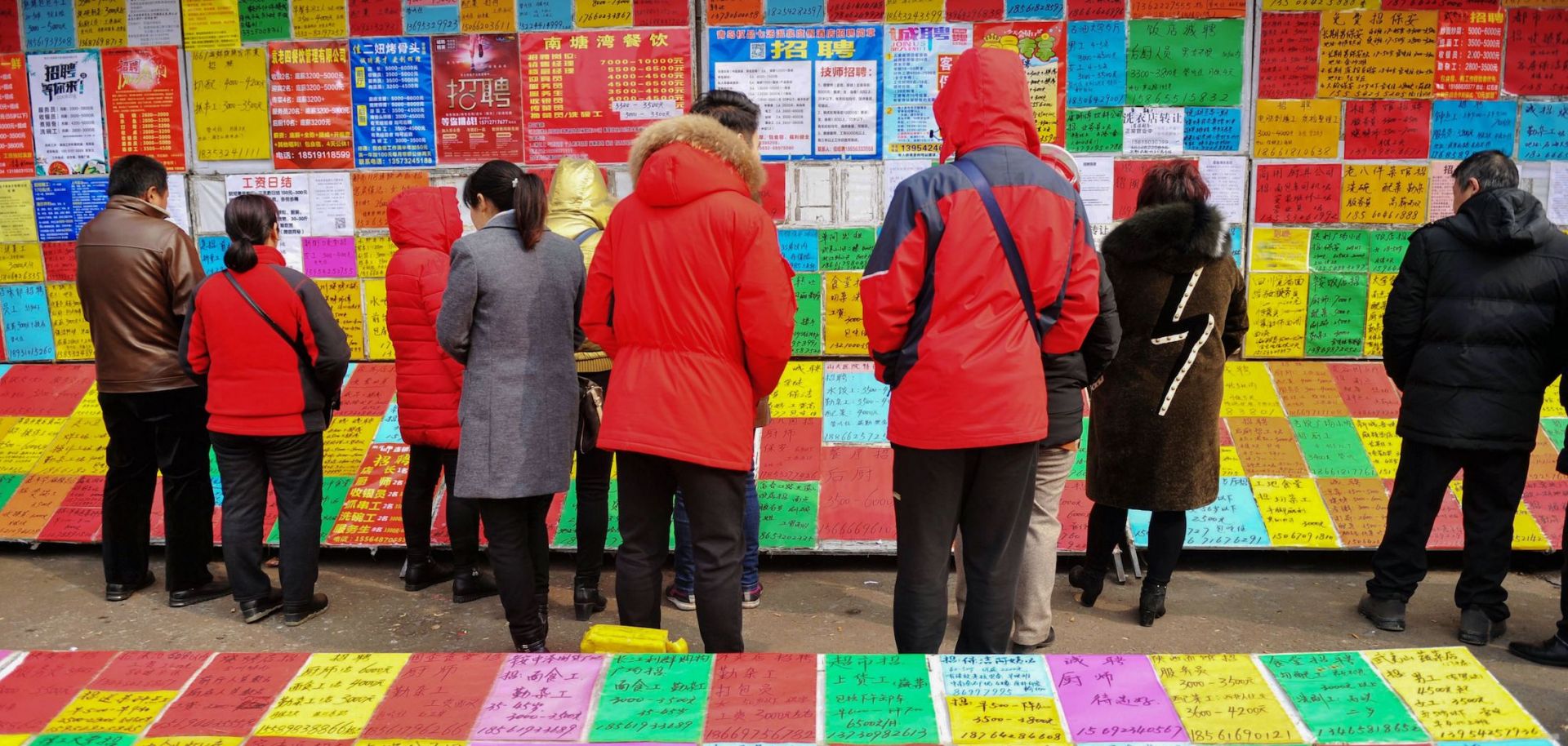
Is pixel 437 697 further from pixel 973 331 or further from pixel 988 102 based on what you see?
pixel 988 102

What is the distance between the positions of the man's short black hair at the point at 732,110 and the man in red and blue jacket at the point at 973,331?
1.07 meters

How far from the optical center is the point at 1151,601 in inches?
188

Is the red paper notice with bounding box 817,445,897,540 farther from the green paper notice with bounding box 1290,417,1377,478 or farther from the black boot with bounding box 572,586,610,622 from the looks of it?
the green paper notice with bounding box 1290,417,1377,478

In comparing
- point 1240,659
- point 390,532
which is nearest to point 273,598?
point 390,532

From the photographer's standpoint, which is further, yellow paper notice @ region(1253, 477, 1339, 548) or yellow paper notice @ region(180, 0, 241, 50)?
yellow paper notice @ region(180, 0, 241, 50)

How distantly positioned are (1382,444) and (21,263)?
27.3ft

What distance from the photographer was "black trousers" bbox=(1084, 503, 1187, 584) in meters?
4.70

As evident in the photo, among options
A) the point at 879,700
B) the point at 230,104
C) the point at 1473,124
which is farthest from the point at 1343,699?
the point at 230,104

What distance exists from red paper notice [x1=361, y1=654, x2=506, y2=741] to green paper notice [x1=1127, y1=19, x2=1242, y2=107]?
5.10 metres

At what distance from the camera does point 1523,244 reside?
434cm

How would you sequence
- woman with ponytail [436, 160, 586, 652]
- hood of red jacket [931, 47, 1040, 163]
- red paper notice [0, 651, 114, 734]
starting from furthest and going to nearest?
woman with ponytail [436, 160, 586, 652] < hood of red jacket [931, 47, 1040, 163] < red paper notice [0, 651, 114, 734]

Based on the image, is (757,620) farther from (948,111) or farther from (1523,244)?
(1523,244)

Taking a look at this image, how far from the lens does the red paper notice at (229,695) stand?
242 cm

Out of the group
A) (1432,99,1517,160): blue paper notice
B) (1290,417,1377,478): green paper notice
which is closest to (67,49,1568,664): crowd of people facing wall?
(1290,417,1377,478): green paper notice
